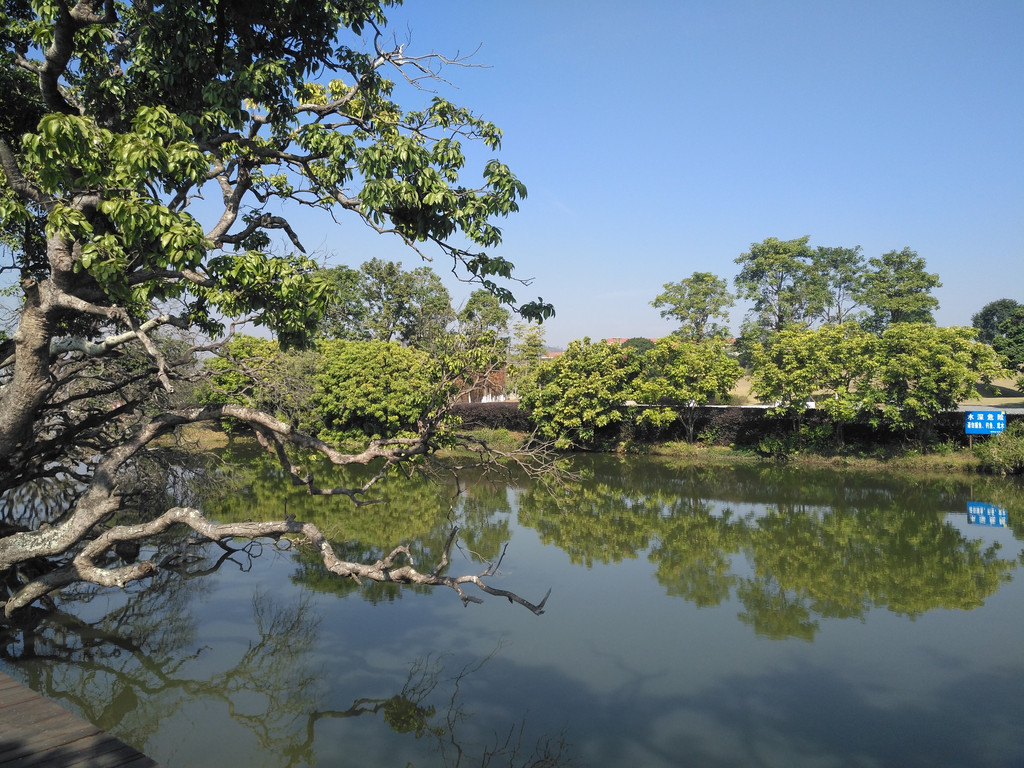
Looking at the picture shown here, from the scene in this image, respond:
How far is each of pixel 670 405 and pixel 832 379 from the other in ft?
15.2

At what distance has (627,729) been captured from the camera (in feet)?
17.7

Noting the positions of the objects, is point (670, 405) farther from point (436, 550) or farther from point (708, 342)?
point (436, 550)

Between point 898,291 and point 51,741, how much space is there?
3269cm

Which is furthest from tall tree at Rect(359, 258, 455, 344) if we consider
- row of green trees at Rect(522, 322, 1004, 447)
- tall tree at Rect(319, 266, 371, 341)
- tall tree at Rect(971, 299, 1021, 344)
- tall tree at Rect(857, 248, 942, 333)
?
tall tree at Rect(971, 299, 1021, 344)

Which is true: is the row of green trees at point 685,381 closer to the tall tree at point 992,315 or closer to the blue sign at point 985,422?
the blue sign at point 985,422

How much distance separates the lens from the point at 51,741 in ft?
12.6

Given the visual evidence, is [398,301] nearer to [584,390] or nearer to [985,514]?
[584,390]

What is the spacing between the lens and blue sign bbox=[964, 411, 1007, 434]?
16.8 m

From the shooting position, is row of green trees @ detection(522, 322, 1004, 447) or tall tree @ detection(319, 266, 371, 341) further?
tall tree @ detection(319, 266, 371, 341)

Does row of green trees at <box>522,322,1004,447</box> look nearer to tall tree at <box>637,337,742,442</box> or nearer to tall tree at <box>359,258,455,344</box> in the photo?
tall tree at <box>637,337,742,442</box>

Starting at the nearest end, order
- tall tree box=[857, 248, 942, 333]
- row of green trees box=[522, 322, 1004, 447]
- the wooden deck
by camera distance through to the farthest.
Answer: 1. the wooden deck
2. row of green trees box=[522, 322, 1004, 447]
3. tall tree box=[857, 248, 942, 333]

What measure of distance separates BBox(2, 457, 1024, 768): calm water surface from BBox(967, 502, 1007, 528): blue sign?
34 centimetres

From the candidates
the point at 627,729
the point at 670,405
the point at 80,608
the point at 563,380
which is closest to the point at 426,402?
the point at 627,729

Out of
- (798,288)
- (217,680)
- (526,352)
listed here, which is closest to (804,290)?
(798,288)
